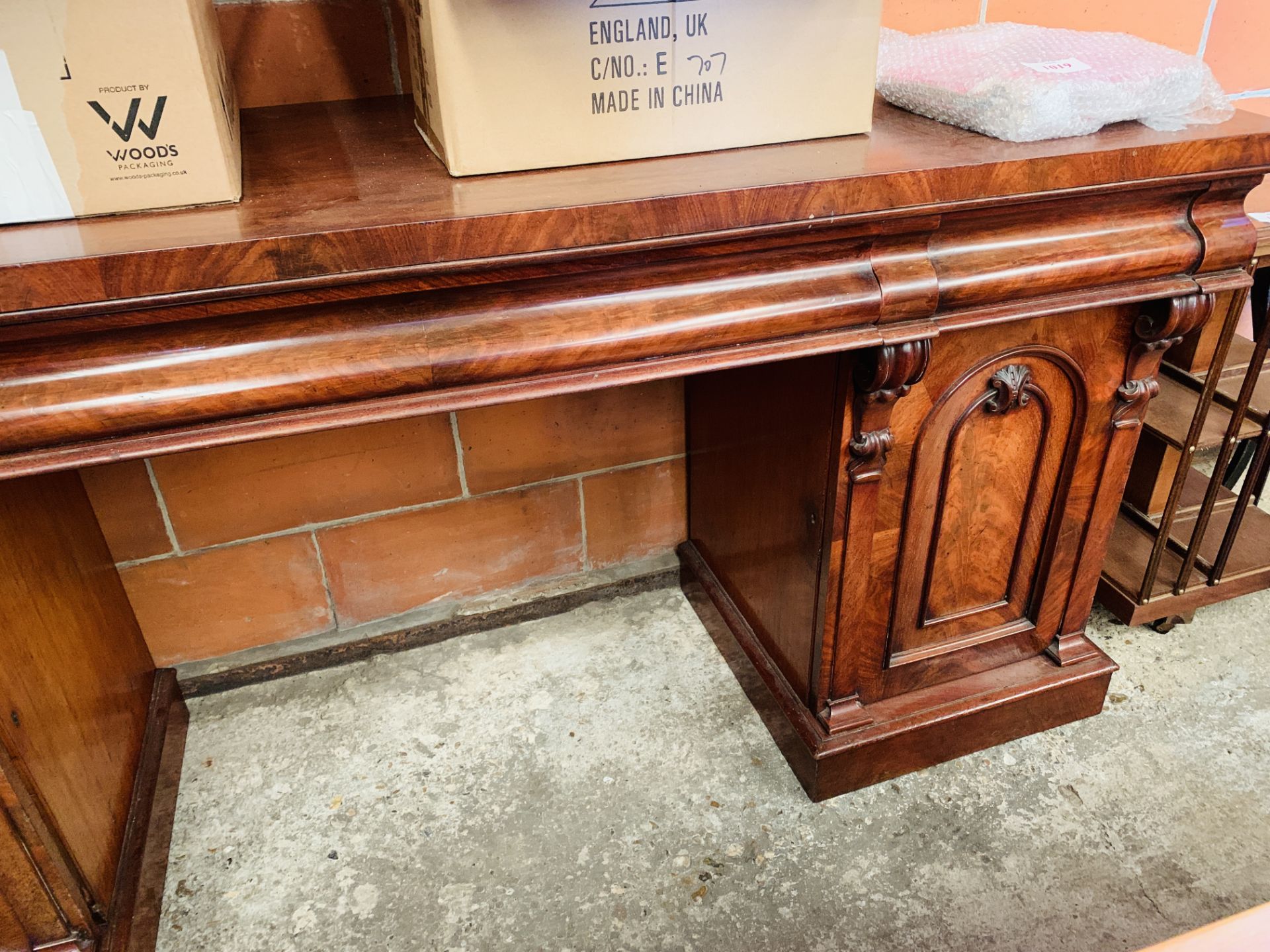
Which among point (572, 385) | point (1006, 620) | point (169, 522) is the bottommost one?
point (1006, 620)

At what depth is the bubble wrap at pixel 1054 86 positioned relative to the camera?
1.07 metres

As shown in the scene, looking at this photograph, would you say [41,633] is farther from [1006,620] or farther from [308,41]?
[1006,620]

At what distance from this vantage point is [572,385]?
0.92 metres

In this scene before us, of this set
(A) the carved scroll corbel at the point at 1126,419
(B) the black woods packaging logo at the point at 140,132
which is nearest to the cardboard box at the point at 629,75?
(B) the black woods packaging logo at the point at 140,132

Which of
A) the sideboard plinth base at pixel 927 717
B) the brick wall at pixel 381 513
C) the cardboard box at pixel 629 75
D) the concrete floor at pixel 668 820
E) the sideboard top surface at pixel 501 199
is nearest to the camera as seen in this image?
the sideboard top surface at pixel 501 199

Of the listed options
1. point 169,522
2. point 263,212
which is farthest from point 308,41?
point 169,522

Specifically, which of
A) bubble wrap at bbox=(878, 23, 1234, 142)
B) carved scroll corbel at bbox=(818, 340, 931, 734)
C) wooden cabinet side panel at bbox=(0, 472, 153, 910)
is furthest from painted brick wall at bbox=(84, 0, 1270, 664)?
carved scroll corbel at bbox=(818, 340, 931, 734)

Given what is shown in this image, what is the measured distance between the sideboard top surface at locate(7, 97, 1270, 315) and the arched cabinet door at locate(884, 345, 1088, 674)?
0.96 feet

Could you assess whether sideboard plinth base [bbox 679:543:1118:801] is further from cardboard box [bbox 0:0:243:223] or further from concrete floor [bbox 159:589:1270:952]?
cardboard box [bbox 0:0:243:223]

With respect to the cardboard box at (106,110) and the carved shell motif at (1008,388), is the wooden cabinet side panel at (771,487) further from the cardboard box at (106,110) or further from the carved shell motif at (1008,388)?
the cardboard box at (106,110)

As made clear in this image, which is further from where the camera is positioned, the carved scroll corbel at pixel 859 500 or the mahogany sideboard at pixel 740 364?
the carved scroll corbel at pixel 859 500

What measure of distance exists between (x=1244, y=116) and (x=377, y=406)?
1205mm

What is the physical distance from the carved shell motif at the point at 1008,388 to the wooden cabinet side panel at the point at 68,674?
4.36 feet

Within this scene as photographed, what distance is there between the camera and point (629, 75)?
0.96m
